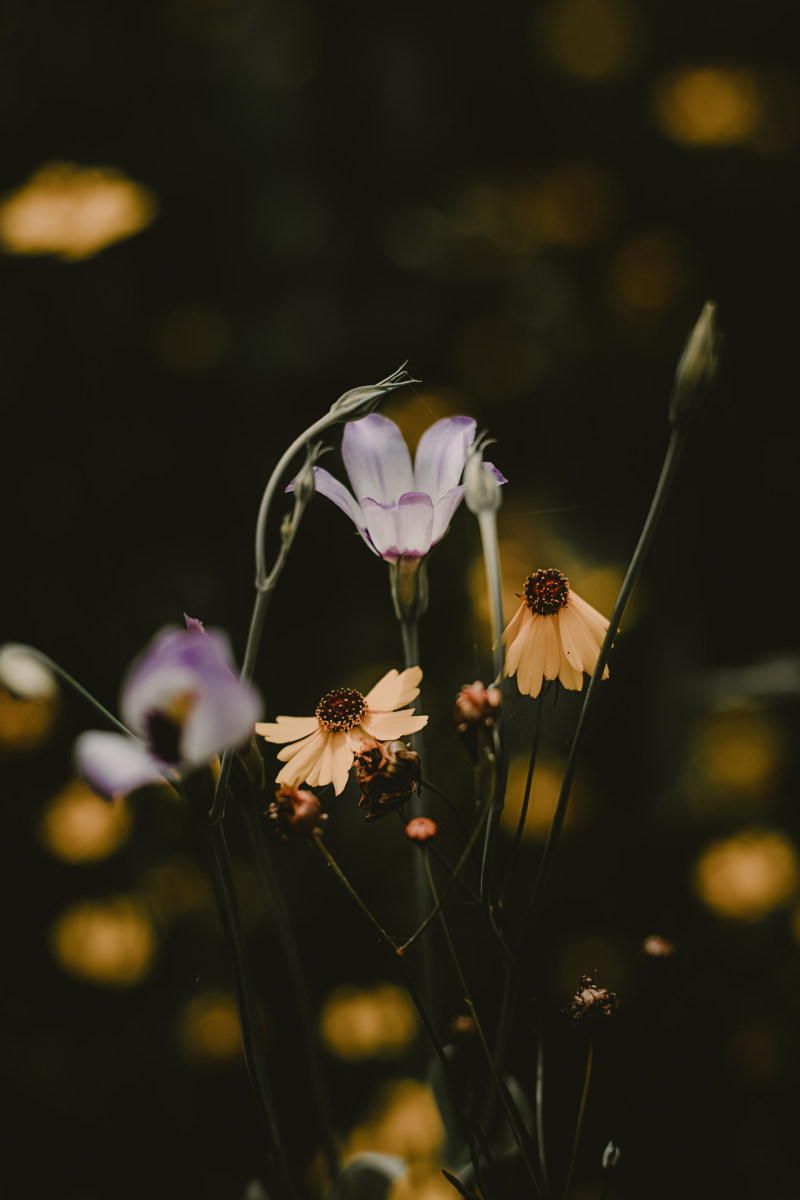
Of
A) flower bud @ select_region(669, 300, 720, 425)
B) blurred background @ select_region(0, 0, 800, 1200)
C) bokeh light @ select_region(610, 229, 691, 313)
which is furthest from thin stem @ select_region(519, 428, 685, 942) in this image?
bokeh light @ select_region(610, 229, 691, 313)

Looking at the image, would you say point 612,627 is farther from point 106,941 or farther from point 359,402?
point 106,941

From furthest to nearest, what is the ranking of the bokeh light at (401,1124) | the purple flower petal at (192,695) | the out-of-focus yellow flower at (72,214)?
the out-of-focus yellow flower at (72,214), the bokeh light at (401,1124), the purple flower petal at (192,695)

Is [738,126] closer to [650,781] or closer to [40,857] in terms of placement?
[650,781]

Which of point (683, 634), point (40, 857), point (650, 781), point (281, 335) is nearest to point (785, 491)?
point (683, 634)

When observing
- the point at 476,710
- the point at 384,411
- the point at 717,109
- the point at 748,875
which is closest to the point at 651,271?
the point at 717,109

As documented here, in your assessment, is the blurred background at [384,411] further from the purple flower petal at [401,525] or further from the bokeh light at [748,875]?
the purple flower petal at [401,525]

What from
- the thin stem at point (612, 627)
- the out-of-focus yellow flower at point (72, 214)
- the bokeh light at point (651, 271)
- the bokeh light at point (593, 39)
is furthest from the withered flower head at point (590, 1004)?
the bokeh light at point (593, 39)
